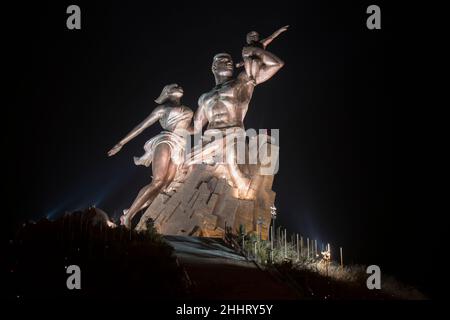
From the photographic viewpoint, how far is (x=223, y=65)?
12.7 meters

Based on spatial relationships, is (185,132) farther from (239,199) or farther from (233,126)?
(239,199)

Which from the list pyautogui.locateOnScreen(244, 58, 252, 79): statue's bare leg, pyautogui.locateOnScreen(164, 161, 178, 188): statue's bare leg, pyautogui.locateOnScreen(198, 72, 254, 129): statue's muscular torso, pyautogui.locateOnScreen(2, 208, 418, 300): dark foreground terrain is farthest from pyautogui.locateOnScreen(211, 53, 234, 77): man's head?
pyautogui.locateOnScreen(2, 208, 418, 300): dark foreground terrain

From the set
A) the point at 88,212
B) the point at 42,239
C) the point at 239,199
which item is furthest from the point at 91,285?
the point at 239,199

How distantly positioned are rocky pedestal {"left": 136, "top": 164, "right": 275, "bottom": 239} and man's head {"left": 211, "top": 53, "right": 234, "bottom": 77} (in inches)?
100

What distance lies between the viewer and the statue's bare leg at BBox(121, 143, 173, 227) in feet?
37.0

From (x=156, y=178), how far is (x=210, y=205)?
5.22 feet

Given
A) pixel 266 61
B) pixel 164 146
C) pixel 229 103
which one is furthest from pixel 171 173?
pixel 266 61

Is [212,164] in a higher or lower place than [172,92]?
lower

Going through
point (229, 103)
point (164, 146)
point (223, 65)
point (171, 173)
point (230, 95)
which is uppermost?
point (223, 65)

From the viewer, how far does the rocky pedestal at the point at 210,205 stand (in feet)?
34.7

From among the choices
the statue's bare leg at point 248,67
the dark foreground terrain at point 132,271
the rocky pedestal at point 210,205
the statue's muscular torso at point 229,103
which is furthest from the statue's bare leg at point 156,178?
the dark foreground terrain at point 132,271

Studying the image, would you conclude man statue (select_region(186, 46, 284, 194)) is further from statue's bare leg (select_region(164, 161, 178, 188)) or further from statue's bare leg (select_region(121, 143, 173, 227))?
statue's bare leg (select_region(121, 143, 173, 227))

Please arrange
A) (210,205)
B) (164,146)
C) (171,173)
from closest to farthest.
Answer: (210,205) < (164,146) < (171,173)

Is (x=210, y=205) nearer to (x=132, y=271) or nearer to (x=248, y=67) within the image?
(x=248, y=67)
